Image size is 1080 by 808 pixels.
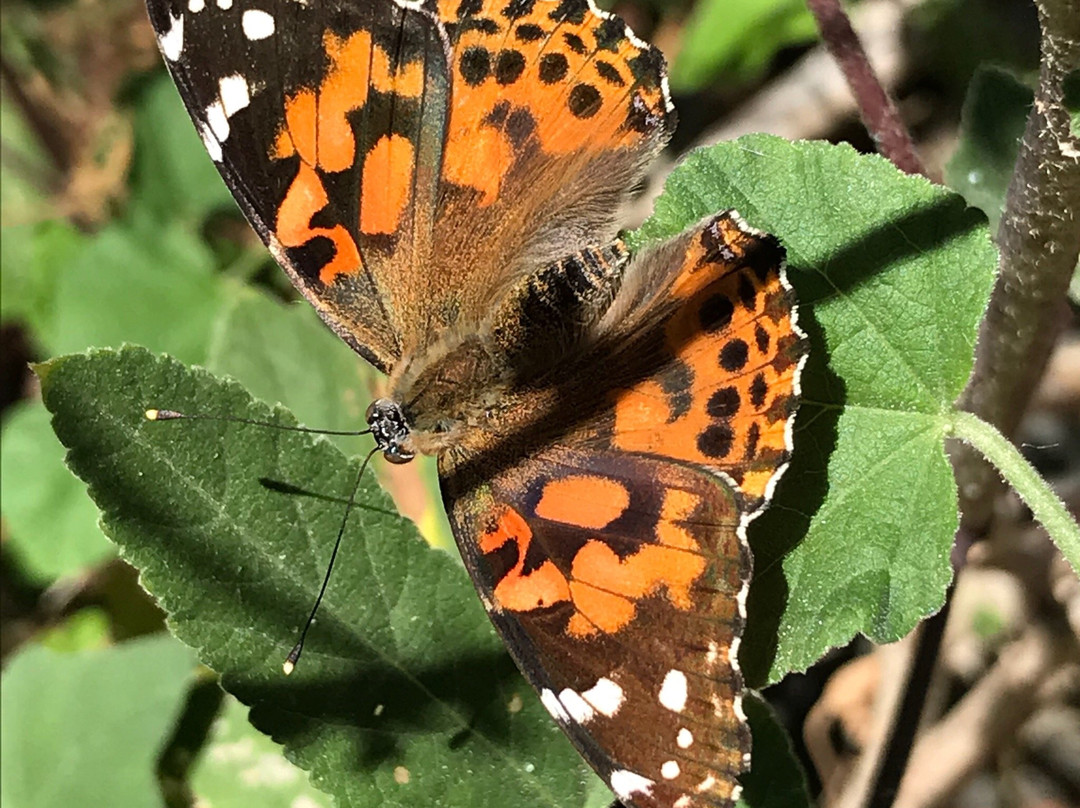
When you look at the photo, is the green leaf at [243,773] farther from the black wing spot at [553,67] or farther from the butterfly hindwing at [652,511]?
the black wing spot at [553,67]

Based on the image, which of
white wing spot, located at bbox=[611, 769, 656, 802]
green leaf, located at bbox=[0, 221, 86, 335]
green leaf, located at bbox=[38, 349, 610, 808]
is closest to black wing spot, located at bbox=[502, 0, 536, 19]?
green leaf, located at bbox=[38, 349, 610, 808]

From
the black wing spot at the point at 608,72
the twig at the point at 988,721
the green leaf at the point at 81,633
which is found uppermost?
the black wing spot at the point at 608,72

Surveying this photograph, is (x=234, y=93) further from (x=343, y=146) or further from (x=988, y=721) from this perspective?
(x=988, y=721)

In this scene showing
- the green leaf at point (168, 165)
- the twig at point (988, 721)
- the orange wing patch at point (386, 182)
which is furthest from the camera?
the green leaf at point (168, 165)

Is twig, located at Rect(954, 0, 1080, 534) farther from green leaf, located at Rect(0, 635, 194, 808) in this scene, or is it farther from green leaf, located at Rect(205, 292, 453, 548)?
green leaf, located at Rect(0, 635, 194, 808)

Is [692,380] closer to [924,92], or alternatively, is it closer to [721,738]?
[721,738]

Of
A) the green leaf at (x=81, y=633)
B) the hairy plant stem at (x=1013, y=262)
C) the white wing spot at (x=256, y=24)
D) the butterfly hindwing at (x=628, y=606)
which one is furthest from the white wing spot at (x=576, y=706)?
the green leaf at (x=81, y=633)
